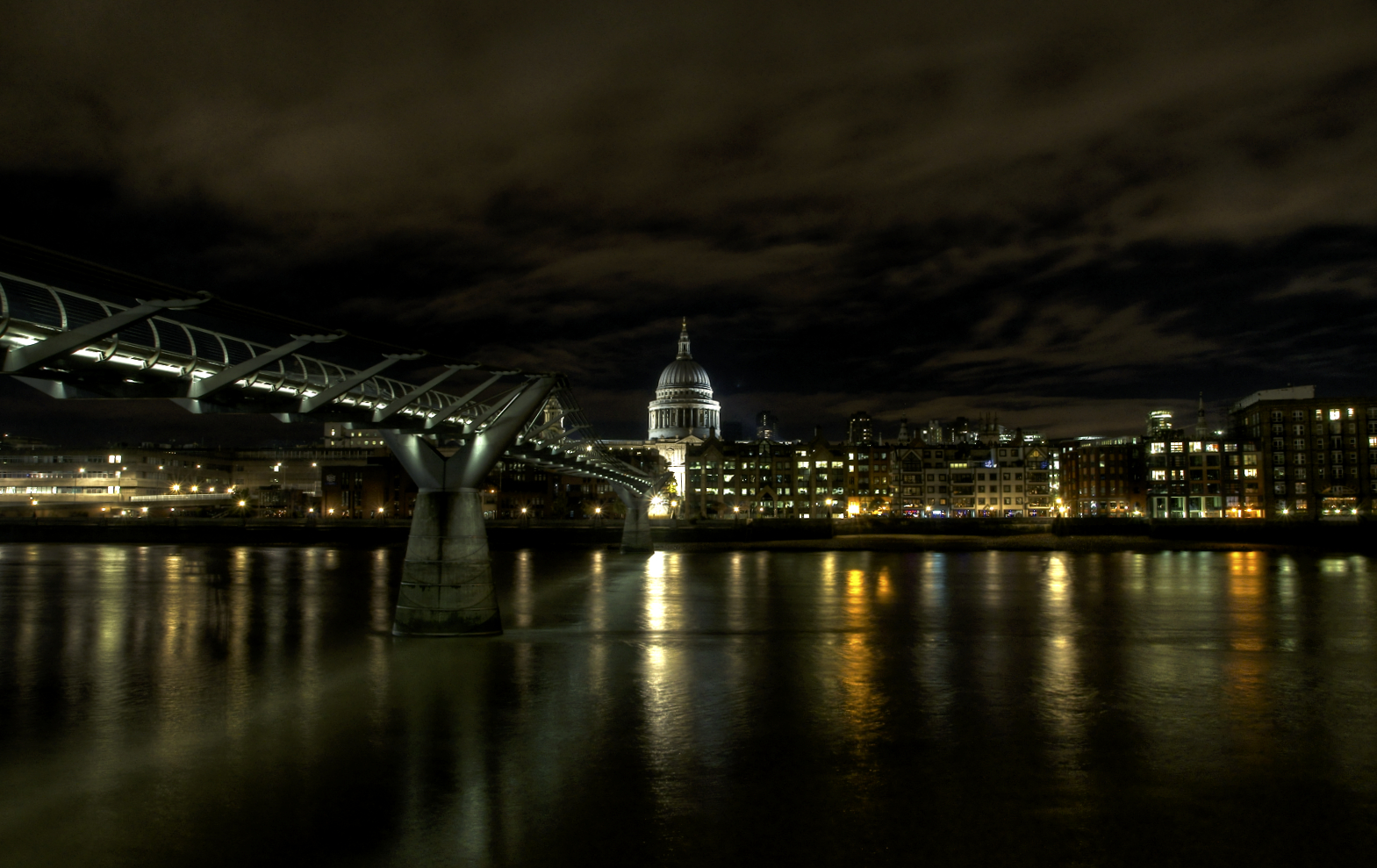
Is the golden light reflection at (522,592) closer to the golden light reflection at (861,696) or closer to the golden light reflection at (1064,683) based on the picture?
the golden light reflection at (861,696)

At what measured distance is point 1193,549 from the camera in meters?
98.1

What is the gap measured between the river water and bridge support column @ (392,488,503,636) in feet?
3.79

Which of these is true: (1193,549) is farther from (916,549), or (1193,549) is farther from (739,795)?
(739,795)

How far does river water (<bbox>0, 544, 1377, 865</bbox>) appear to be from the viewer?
49.0 feet

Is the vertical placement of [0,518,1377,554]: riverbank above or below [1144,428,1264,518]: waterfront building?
below

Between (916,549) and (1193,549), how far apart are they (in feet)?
91.3

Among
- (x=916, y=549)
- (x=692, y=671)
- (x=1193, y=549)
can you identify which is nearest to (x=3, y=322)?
(x=692, y=671)

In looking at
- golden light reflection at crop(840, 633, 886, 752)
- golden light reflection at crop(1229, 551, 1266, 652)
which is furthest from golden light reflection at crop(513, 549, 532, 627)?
golden light reflection at crop(1229, 551, 1266, 652)

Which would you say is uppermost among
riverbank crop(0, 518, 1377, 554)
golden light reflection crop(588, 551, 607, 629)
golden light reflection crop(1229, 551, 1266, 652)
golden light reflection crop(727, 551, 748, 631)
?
riverbank crop(0, 518, 1377, 554)

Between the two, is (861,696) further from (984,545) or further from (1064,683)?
(984,545)

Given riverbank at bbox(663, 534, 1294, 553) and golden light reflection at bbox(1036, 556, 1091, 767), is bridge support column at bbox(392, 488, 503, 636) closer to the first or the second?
golden light reflection at bbox(1036, 556, 1091, 767)

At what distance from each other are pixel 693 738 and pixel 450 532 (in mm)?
13685

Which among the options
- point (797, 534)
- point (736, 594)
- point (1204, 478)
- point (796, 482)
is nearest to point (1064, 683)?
point (736, 594)

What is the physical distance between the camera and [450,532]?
104 feet
